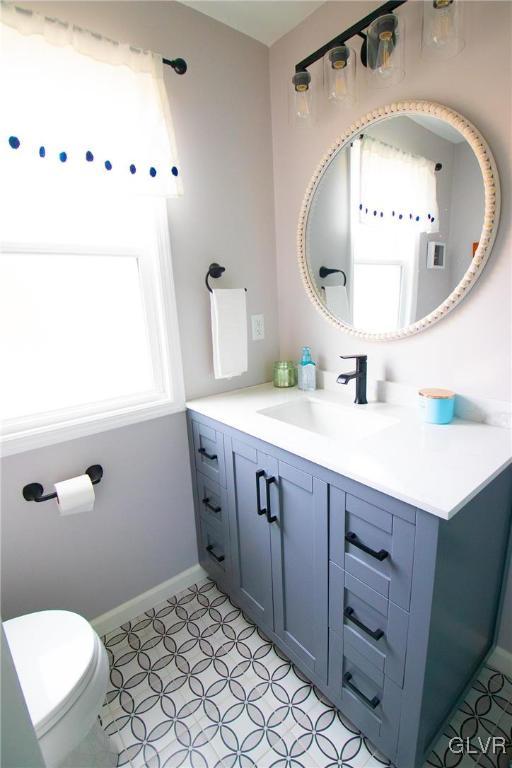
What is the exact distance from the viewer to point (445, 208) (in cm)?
122

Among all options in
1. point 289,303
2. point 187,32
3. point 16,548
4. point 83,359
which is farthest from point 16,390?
point 187,32

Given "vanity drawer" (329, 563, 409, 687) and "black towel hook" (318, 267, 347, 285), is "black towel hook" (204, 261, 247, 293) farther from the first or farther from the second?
"vanity drawer" (329, 563, 409, 687)

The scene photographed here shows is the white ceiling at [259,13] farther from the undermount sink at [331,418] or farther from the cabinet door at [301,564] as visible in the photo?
the cabinet door at [301,564]

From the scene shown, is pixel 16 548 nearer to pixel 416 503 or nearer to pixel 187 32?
pixel 416 503

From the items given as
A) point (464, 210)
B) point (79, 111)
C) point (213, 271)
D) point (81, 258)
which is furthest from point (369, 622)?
point (79, 111)

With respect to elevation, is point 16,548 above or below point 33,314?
below

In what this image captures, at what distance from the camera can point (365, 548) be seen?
0.95 metres

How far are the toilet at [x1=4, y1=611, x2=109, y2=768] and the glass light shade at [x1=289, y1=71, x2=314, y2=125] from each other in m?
1.96

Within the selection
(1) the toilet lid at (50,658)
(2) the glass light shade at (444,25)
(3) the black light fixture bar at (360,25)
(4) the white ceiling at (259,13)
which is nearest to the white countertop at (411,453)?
(1) the toilet lid at (50,658)

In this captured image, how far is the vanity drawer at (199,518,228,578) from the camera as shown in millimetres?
1632

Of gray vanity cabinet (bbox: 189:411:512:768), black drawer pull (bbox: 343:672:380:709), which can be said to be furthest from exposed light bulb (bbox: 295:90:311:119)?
black drawer pull (bbox: 343:672:380:709)

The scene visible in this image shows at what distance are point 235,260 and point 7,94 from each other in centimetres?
95

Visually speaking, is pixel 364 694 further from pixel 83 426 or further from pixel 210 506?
pixel 83 426

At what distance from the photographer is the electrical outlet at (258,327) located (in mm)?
1836
